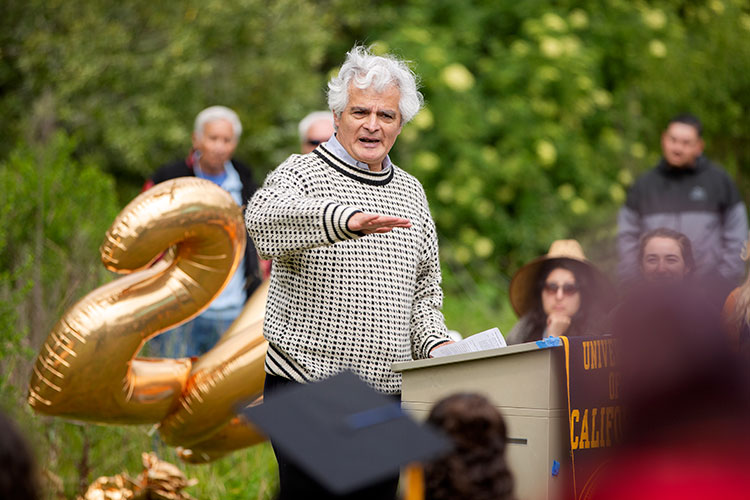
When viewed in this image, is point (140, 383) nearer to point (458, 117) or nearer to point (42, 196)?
point (42, 196)

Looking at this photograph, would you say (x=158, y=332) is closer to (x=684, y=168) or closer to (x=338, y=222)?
(x=338, y=222)

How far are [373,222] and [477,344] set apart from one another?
58 centimetres

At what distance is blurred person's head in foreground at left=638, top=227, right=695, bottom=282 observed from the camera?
15.3ft

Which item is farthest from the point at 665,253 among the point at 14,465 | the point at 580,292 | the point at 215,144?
the point at 14,465

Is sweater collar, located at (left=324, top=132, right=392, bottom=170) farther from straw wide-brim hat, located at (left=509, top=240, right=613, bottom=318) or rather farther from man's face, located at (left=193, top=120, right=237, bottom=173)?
man's face, located at (left=193, top=120, right=237, bottom=173)

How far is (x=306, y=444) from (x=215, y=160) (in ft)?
13.2

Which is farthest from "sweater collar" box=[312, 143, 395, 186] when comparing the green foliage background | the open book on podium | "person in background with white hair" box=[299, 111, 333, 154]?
the green foliage background

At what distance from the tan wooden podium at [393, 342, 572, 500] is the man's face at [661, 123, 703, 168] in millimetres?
4236

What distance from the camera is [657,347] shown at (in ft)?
5.35

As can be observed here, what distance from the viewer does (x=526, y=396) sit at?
2.82 metres

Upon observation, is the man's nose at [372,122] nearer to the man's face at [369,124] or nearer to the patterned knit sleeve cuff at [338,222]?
the man's face at [369,124]

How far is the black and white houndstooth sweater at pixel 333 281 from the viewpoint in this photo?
9.89 feet

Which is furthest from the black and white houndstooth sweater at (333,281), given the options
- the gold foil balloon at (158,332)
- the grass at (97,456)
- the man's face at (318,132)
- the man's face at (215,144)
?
the man's face at (215,144)

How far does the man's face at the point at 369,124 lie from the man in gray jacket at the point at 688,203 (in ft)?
12.1
